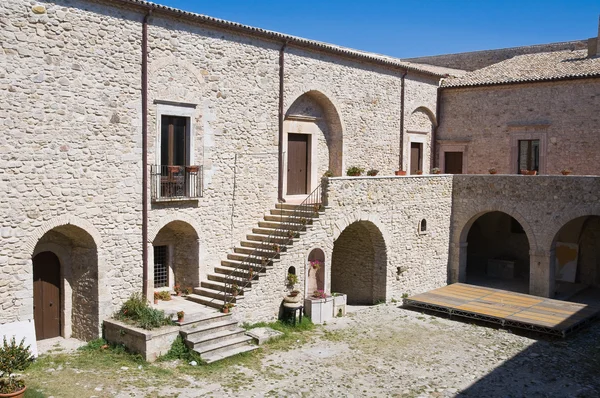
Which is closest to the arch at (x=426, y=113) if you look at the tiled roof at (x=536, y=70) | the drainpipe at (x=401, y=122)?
the drainpipe at (x=401, y=122)

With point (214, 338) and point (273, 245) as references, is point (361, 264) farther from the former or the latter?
point (214, 338)

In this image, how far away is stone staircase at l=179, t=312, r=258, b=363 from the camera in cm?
1365

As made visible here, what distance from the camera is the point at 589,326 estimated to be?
17.7 meters

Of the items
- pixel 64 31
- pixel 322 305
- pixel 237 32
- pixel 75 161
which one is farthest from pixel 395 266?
pixel 64 31

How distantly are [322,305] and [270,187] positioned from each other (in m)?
4.03

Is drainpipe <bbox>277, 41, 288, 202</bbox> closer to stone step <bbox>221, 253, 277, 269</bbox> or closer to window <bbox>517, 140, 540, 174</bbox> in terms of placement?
stone step <bbox>221, 253, 277, 269</bbox>

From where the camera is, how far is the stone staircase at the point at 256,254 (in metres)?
16.0

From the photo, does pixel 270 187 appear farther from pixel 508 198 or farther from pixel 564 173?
pixel 564 173

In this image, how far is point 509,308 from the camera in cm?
1845

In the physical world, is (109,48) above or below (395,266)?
above

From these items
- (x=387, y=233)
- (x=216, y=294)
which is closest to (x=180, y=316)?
(x=216, y=294)

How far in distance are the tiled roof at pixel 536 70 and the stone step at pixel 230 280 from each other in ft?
45.6

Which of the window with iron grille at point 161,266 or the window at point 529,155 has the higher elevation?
the window at point 529,155

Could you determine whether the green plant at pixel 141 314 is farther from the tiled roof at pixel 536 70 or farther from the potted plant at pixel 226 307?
the tiled roof at pixel 536 70
